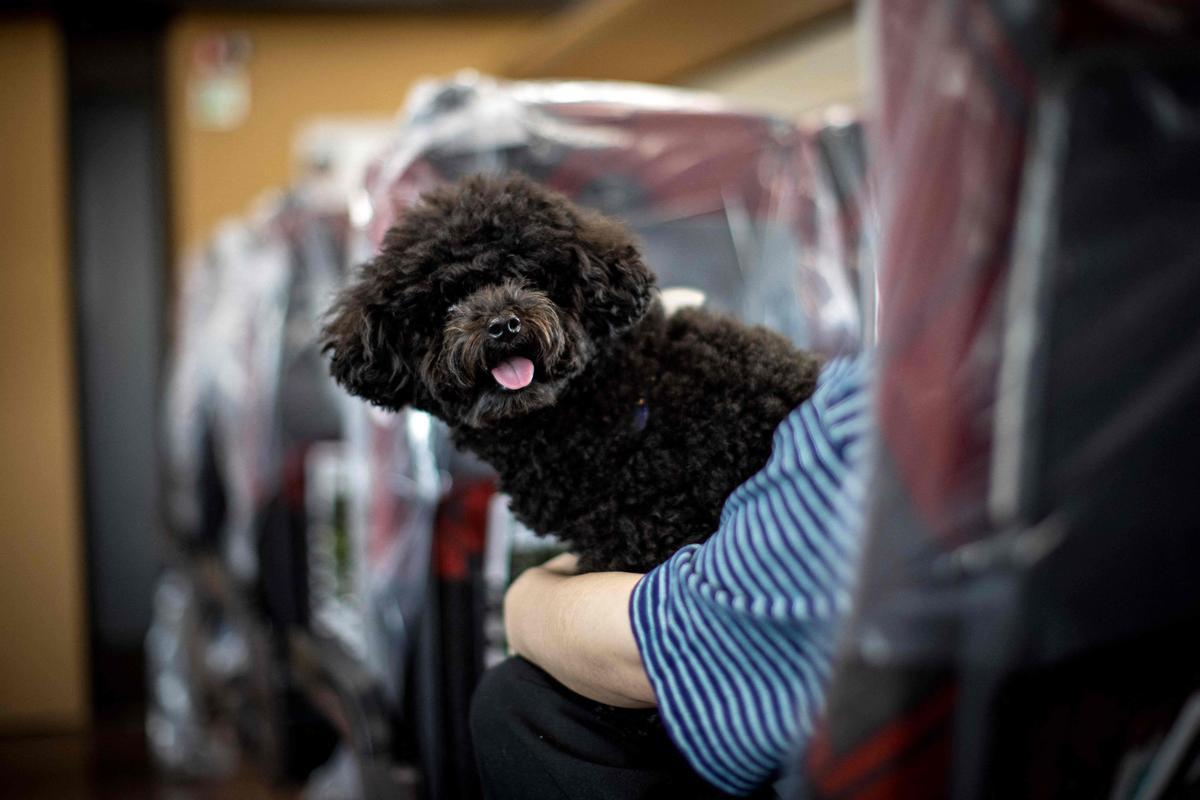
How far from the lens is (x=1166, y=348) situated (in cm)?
53

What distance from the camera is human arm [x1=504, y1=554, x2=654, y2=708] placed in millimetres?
729

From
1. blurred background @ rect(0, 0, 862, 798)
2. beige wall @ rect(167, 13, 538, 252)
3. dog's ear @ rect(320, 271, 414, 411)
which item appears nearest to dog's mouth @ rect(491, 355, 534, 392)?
dog's ear @ rect(320, 271, 414, 411)

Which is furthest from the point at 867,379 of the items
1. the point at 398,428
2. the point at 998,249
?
the point at 398,428

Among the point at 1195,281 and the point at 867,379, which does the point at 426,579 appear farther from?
the point at 1195,281

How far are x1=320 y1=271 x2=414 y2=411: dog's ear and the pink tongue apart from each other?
0.38 feet

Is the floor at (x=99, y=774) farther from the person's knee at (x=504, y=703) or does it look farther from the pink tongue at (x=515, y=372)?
the pink tongue at (x=515, y=372)

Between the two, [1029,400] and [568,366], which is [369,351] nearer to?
[568,366]

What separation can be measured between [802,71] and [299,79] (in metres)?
2.09

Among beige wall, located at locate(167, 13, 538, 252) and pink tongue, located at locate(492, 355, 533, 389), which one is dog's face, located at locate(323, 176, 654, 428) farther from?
beige wall, located at locate(167, 13, 538, 252)

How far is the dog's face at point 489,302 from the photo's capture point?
0.83m

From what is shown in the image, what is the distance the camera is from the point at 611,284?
0.86 m

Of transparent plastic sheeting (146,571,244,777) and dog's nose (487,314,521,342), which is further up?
dog's nose (487,314,521,342)

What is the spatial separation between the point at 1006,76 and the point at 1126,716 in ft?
1.20

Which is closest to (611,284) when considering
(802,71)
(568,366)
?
(568,366)
